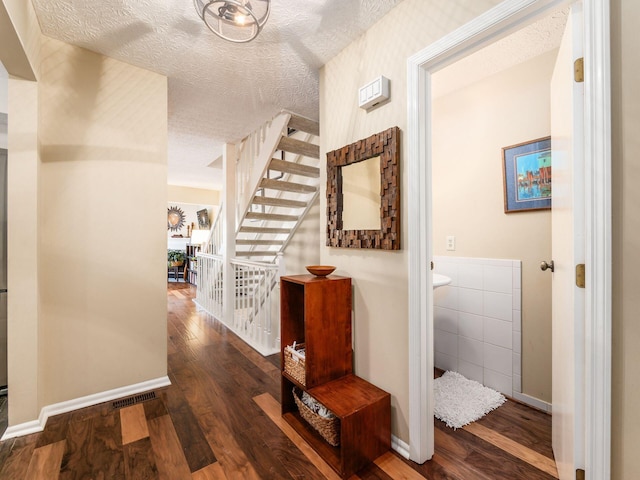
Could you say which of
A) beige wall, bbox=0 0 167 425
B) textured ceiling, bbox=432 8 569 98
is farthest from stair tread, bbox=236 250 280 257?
textured ceiling, bbox=432 8 569 98

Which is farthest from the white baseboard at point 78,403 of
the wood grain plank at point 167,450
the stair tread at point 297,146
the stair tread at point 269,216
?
the stair tread at point 297,146

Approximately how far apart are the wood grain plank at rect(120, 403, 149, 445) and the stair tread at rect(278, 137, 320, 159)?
2390mm

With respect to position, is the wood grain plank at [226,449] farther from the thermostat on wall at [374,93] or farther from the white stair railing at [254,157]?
the white stair railing at [254,157]

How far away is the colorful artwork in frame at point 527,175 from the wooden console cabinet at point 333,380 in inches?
52.6

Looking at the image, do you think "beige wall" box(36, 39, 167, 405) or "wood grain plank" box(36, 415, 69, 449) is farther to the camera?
"beige wall" box(36, 39, 167, 405)

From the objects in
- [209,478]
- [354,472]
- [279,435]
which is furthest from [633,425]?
[209,478]

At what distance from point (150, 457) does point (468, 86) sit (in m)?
3.24

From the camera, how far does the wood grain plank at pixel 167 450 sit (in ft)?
4.52

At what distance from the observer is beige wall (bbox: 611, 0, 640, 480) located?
0.88 metres

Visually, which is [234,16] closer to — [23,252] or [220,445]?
[23,252]

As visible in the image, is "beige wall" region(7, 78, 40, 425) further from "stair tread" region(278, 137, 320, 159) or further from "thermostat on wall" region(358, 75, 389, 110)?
"thermostat on wall" region(358, 75, 389, 110)

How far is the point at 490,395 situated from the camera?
2.04 metres

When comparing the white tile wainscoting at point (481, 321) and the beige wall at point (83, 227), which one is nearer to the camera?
the beige wall at point (83, 227)

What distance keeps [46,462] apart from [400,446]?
1796 millimetres
